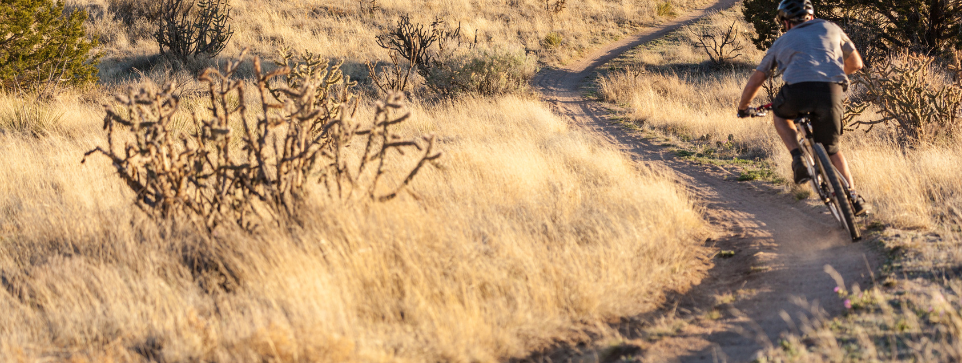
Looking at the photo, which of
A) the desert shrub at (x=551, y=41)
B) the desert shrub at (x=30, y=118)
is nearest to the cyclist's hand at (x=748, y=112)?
the desert shrub at (x=30, y=118)

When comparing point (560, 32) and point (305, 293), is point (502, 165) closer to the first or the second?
point (305, 293)

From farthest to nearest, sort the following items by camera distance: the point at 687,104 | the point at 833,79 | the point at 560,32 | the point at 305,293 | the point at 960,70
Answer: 1. the point at 560,32
2. the point at 687,104
3. the point at 960,70
4. the point at 833,79
5. the point at 305,293

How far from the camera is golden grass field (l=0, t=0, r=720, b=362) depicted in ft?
9.35

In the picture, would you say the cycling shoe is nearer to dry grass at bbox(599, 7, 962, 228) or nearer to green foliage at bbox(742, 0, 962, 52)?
dry grass at bbox(599, 7, 962, 228)

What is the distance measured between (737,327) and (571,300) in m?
0.88

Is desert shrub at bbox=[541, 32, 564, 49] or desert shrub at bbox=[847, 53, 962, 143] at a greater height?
desert shrub at bbox=[541, 32, 564, 49]

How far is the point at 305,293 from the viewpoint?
3.05 metres

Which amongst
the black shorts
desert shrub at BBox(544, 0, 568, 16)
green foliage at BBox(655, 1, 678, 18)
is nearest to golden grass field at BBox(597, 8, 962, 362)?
the black shorts

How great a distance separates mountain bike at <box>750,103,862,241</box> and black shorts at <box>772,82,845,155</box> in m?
0.07

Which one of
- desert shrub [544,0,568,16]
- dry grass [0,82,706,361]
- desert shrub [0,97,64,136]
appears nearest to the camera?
dry grass [0,82,706,361]

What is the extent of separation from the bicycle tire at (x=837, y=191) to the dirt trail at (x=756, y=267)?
12 centimetres

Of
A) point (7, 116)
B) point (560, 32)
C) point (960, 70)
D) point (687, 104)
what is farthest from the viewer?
point (560, 32)

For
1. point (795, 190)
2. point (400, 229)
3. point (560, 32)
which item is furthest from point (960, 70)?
point (560, 32)

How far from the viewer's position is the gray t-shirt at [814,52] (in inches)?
161
